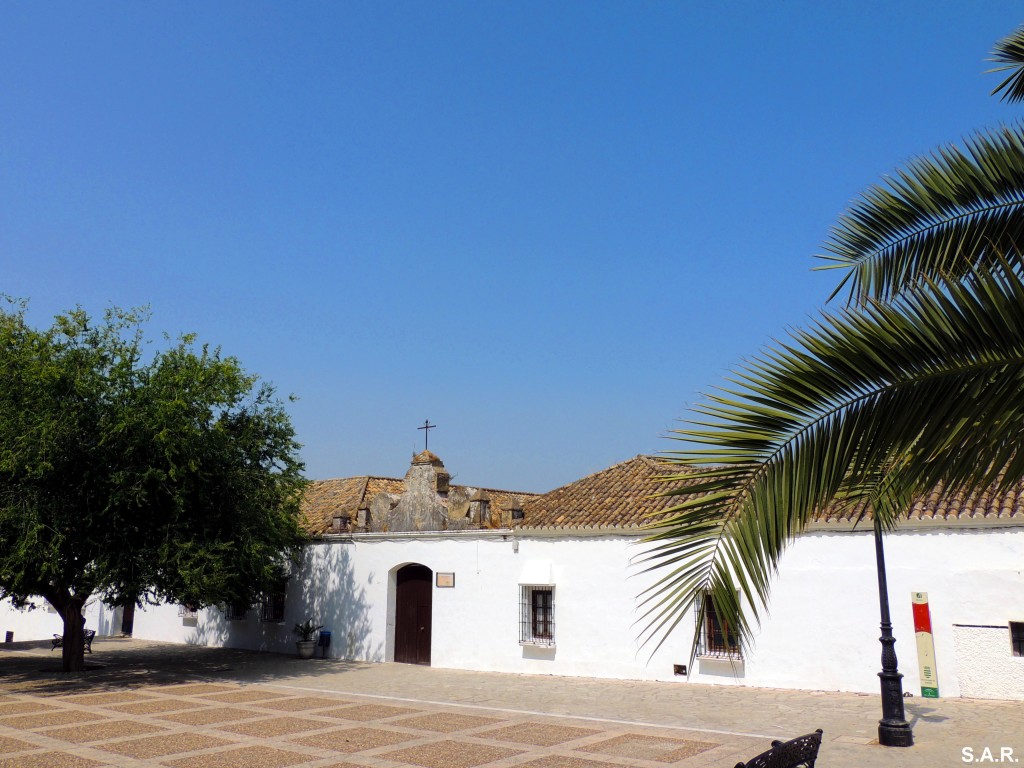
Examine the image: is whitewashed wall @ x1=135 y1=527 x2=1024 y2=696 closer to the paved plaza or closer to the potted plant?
the potted plant

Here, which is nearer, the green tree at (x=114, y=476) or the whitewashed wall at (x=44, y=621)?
the green tree at (x=114, y=476)

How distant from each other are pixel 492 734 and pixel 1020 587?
27.3 feet

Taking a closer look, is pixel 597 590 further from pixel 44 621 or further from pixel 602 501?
pixel 44 621

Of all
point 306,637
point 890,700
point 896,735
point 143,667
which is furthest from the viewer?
point 306,637

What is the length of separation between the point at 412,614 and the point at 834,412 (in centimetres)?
1763

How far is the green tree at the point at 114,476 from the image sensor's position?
15.6 metres

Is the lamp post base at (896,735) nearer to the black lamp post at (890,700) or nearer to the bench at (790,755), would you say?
the black lamp post at (890,700)

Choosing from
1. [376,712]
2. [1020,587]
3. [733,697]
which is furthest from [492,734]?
[1020,587]

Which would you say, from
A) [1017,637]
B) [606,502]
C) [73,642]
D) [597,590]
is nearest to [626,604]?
[597,590]

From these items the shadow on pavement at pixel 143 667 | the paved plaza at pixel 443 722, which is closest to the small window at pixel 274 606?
the shadow on pavement at pixel 143 667

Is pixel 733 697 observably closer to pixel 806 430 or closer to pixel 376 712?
pixel 376 712

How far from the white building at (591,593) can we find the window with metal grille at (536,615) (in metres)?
0.03

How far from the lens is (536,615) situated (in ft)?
59.2

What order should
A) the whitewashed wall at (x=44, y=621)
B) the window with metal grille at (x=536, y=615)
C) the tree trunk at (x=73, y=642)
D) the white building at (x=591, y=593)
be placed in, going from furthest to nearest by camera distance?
the whitewashed wall at (x=44, y=621) < the tree trunk at (x=73, y=642) < the window with metal grille at (x=536, y=615) < the white building at (x=591, y=593)
